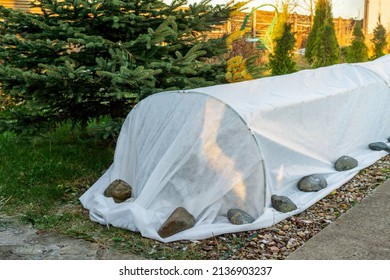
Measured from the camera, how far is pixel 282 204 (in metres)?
4.28

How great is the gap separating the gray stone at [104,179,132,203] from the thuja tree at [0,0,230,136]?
3.30ft

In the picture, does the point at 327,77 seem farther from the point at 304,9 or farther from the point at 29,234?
the point at 304,9

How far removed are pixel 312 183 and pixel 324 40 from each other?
7278 mm

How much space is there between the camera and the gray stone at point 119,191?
4.63 meters

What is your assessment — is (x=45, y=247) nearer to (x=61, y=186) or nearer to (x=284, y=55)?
(x=61, y=186)

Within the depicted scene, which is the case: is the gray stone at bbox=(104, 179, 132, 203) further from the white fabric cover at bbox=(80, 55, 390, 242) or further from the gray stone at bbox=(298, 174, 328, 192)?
the gray stone at bbox=(298, 174, 328, 192)

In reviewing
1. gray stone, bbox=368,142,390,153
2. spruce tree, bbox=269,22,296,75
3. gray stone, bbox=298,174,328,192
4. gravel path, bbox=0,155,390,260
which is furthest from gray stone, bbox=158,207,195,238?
spruce tree, bbox=269,22,296,75

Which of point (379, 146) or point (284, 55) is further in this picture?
point (284, 55)

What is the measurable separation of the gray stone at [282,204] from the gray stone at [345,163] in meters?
1.32

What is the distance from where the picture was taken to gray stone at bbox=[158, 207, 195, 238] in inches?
152

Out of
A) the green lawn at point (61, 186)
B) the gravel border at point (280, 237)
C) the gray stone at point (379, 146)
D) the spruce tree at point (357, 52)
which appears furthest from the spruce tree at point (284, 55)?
the gravel border at point (280, 237)

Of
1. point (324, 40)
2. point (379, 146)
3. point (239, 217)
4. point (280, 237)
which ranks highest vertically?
point (324, 40)

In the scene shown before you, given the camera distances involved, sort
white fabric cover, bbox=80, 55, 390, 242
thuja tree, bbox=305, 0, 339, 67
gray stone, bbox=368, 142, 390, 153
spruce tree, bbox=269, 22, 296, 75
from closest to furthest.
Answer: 1. white fabric cover, bbox=80, 55, 390, 242
2. gray stone, bbox=368, 142, 390, 153
3. spruce tree, bbox=269, 22, 296, 75
4. thuja tree, bbox=305, 0, 339, 67

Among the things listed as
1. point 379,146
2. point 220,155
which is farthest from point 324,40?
point 220,155
